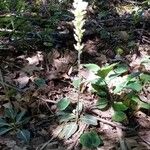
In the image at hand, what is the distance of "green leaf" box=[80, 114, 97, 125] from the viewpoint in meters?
2.78

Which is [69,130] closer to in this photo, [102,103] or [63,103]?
[63,103]

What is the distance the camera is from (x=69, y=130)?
A: 2.76 m

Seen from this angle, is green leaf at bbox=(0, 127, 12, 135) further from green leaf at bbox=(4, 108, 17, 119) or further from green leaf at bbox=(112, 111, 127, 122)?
green leaf at bbox=(112, 111, 127, 122)

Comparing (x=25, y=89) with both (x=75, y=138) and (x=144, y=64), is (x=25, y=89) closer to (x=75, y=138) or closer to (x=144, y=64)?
(x=75, y=138)

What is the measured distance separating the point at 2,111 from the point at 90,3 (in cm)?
241

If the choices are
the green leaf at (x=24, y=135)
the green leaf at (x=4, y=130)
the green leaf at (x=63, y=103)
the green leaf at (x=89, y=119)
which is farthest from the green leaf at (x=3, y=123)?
the green leaf at (x=89, y=119)

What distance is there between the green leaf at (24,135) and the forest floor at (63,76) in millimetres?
38

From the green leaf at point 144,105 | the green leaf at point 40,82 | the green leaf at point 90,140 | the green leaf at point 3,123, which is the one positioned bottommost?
the green leaf at point 90,140

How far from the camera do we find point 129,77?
301 centimetres

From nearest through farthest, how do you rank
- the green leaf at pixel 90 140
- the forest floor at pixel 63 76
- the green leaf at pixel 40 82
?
the green leaf at pixel 90 140 < the forest floor at pixel 63 76 < the green leaf at pixel 40 82

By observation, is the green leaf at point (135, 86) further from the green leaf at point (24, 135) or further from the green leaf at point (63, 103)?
the green leaf at point (24, 135)

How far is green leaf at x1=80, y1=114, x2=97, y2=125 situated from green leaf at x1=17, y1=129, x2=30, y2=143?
0.44 meters

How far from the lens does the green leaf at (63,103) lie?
9.35ft

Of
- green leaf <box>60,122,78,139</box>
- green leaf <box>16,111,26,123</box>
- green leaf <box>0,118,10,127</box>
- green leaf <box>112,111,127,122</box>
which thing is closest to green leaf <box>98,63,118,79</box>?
green leaf <box>112,111,127,122</box>
